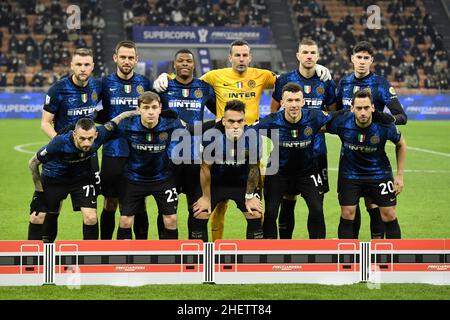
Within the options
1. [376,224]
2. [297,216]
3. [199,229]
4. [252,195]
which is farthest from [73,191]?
[297,216]

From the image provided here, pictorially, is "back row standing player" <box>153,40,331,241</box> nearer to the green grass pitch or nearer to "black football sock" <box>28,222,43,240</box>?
the green grass pitch

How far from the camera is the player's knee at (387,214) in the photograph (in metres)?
8.73

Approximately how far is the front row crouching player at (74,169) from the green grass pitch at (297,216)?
4.24ft

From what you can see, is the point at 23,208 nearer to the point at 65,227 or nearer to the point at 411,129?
the point at 65,227

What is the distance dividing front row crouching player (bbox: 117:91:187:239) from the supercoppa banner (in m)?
30.5

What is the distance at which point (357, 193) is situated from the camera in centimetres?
878

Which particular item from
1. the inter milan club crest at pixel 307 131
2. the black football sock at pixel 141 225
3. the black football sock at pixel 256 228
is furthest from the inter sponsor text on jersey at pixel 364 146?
the black football sock at pixel 141 225

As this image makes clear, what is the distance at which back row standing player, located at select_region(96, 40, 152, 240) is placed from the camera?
9.07 meters

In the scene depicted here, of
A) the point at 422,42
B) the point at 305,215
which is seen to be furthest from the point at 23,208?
the point at 422,42

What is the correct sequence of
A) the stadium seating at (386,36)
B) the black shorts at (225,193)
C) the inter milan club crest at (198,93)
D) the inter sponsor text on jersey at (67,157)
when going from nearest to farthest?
the inter sponsor text on jersey at (67,157) < the black shorts at (225,193) < the inter milan club crest at (198,93) < the stadium seating at (386,36)

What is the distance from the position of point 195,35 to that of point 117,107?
30434 millimetres

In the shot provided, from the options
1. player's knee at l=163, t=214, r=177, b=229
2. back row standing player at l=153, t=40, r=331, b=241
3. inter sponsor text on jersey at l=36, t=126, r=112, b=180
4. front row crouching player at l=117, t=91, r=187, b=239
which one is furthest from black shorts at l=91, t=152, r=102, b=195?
back row standing player at l=153, t=40, r=331, b=241

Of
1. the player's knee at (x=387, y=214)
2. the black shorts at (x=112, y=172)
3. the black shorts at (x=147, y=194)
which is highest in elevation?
the black shorts at (x=112, y=172)

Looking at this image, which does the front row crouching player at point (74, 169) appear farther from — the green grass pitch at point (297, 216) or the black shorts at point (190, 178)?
the green grass pitch at point (297, 216)
